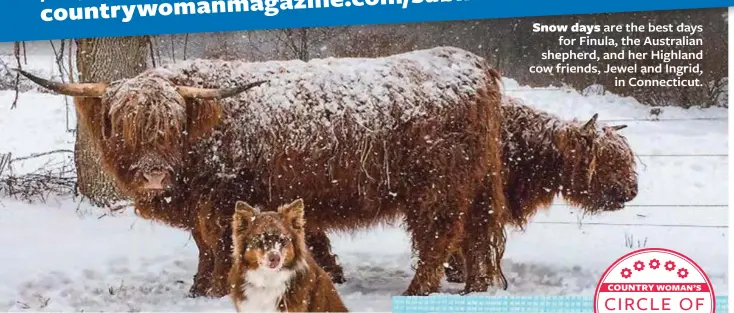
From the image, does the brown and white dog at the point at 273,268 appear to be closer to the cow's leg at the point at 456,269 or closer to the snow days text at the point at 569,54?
the cow's leg at the point at 456,269

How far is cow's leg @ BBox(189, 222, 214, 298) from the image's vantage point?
221 inches

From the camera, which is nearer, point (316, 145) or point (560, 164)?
point (316, 145)

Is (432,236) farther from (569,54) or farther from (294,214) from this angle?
(569,54)

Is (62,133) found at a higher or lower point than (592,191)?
higher

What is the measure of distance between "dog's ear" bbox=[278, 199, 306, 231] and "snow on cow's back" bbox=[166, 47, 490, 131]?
0.48 metres

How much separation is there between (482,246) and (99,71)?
8.56 feet

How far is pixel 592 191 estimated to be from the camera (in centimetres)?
550

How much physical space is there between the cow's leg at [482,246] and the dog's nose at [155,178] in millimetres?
1837

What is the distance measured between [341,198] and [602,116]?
1.63 meters

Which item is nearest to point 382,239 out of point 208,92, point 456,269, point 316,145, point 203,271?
point 456,269

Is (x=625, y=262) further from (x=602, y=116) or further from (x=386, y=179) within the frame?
(x=386, y=179)

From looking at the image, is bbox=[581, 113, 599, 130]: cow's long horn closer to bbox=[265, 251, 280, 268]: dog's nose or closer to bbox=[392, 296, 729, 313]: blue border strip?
bbox=[392, 296, 729, 313]: blue border strip

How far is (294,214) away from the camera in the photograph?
207 inches

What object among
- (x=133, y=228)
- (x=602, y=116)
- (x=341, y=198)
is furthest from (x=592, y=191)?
(x=133, y=228)
